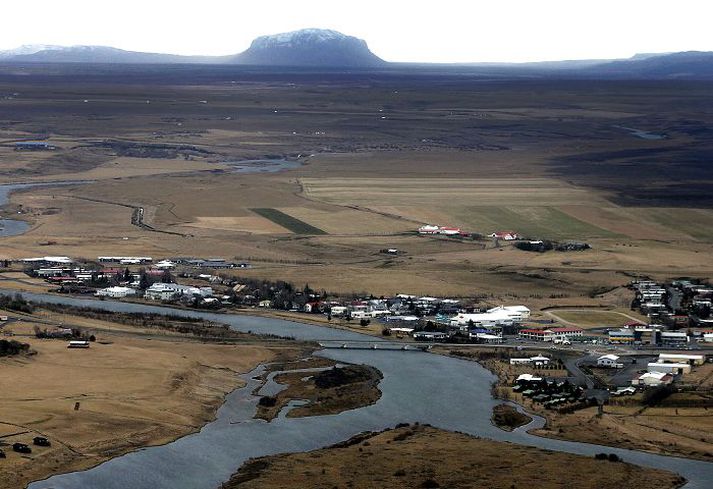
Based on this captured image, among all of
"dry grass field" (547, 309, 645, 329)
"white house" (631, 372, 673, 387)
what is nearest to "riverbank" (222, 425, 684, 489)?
"white house" (631, 372, 673, 387)

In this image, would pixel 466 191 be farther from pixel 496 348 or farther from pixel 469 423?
pixel 469 423

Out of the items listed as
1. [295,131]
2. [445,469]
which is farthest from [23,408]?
[295,131]

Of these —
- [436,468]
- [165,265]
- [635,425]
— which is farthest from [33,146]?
[436,468]

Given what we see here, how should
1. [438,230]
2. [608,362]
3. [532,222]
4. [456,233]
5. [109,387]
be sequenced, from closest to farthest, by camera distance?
1. [109,387]
2. [608,362]
3. [456,233]
4. [438,230]
5. [532,222]

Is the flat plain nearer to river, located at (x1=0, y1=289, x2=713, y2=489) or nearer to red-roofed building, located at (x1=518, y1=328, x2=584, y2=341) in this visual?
red-roofed building, located at (x1=518, y1=328, x2=584, y2=341)

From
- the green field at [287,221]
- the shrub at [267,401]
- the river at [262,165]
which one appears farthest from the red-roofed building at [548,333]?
the river at [262,165]

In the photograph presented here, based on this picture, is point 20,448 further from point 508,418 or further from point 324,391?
point 508,418
